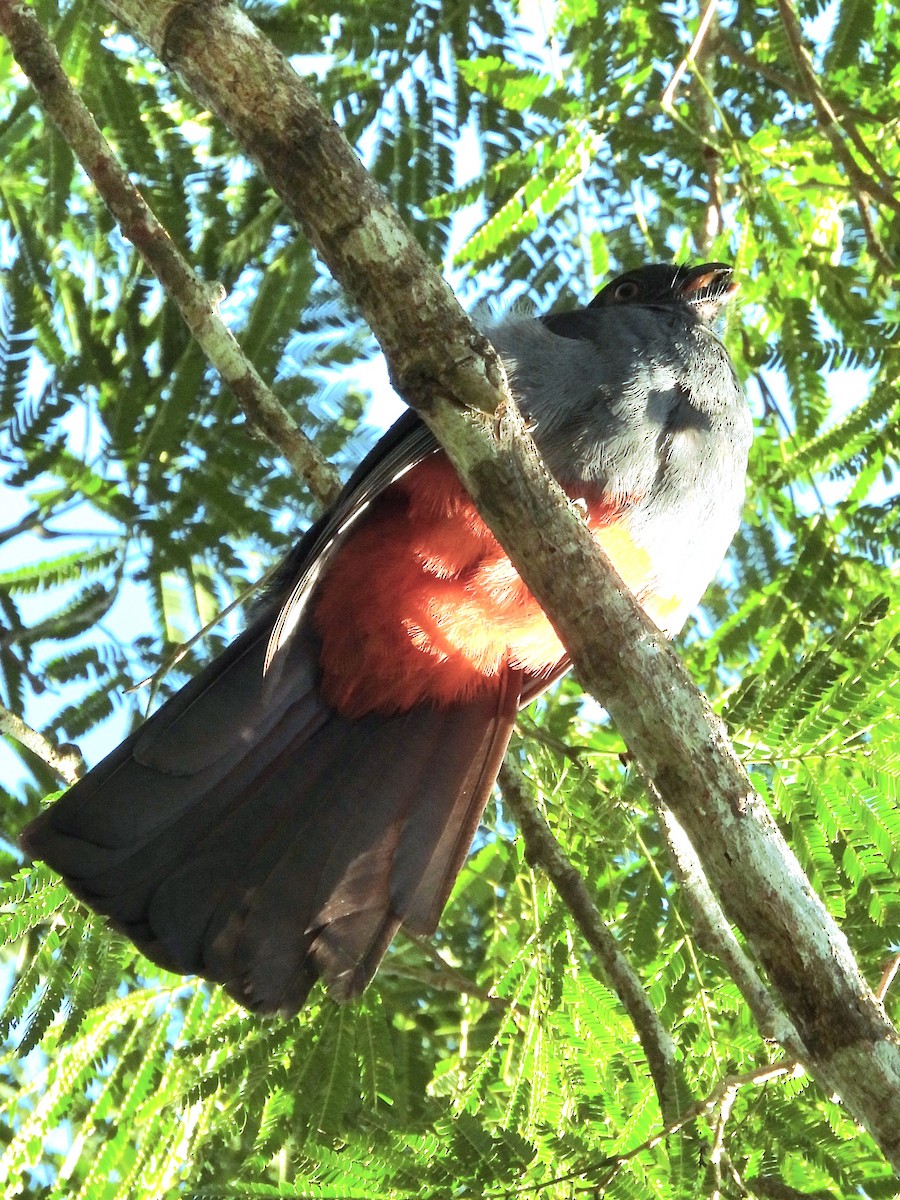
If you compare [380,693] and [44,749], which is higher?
[44,749]

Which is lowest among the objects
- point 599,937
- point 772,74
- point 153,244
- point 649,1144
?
point 649,1144

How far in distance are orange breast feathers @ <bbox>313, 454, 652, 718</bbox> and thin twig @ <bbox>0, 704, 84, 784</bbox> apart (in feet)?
2.31

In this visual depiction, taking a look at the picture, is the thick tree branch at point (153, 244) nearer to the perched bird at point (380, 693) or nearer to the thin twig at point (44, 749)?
the perched bird at point (380, 693)

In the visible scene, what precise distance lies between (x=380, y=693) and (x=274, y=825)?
488 millimetres

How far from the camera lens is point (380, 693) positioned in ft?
12.2

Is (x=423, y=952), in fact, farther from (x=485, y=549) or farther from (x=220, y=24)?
(x=220, y=24)

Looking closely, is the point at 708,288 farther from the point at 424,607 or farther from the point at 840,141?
the point at 424,607

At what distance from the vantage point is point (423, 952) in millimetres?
4086

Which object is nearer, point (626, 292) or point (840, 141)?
point (840, 141)

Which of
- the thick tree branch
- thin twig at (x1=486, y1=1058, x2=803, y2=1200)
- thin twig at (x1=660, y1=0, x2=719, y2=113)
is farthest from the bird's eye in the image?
thin twig at (x1=486, y1=1058, x2=803, y2=1200)

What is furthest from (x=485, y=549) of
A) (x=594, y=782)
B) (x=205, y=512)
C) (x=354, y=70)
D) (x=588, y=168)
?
(x=354, y=70)

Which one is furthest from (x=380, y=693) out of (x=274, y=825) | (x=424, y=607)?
(x=274, y=825)

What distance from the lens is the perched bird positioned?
326 centimetres

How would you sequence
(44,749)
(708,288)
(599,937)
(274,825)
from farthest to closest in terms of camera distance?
1. (708,288)
2. (274,825)
3. (44,749)
4. (599,937)
